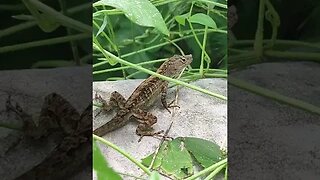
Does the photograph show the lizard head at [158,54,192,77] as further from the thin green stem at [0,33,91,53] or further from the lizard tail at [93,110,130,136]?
the thin green stem at [0,33,91,53]

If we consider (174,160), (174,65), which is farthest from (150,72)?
(174,160)

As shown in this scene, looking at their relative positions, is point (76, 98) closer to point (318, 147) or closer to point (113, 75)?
point (113, 75)

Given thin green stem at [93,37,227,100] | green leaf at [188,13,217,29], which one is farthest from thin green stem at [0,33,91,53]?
green leaf at [188,13,217,29]

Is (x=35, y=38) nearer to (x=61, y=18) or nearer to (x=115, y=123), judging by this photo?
(x=61, y=18)

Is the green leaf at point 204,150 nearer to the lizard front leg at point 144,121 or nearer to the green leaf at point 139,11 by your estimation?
the lizard front leg at point 144,121

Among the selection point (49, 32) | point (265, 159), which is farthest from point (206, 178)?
point (49, 32)

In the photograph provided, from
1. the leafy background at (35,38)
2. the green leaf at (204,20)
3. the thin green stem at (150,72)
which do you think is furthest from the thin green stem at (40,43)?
the green leaf at (204,20)
